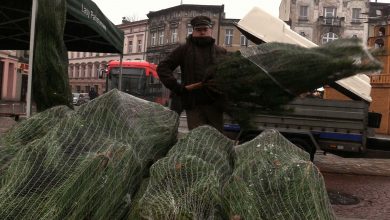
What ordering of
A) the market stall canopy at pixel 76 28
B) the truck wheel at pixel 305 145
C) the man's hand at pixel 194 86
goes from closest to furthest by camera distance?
the man's hand at pixel 194 86 → the market stall canopy at pixel 76 28 → the truck wheel at pixel 305 145

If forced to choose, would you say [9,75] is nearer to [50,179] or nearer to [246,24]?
[246,24]

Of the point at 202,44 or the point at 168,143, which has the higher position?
the point at 202,44

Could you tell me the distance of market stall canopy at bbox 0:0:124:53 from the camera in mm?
6121

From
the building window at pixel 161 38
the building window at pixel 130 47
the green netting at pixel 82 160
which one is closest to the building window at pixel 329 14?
the building window at pixel 161 38

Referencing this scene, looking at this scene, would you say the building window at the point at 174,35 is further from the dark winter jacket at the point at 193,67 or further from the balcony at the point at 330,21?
the dark winter jacket at the point at 193,67

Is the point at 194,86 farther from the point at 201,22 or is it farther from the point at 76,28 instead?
the point at 76,28

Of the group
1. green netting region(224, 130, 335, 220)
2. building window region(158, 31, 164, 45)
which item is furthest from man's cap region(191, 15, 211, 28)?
building window region(158, 31, 164, 45)

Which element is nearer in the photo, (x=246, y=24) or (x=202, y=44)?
(x=202, y=44)

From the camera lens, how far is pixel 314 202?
7.34ft

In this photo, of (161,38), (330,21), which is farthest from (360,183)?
(161,38)

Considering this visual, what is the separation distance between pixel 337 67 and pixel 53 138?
69.8 inches

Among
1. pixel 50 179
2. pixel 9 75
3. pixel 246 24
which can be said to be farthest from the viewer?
pixel 9 75

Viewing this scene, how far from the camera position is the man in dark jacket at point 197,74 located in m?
4.13

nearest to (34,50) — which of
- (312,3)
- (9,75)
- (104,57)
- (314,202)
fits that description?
(314,202)
